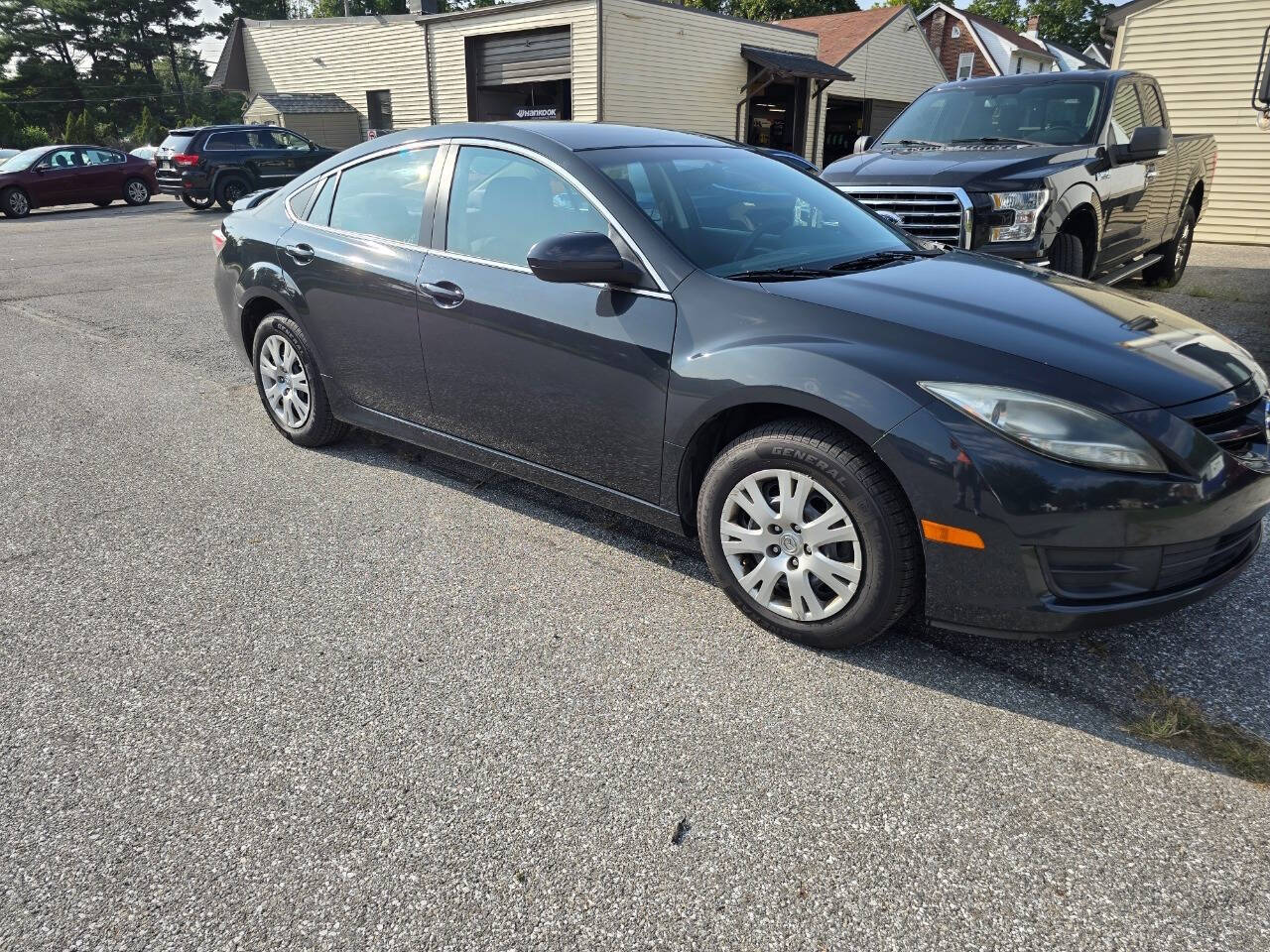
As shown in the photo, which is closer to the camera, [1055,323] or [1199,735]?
[1199,735]

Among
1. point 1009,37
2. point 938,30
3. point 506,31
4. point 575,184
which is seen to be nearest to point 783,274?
point 575,184

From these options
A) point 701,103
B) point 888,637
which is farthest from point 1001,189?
point 701,103

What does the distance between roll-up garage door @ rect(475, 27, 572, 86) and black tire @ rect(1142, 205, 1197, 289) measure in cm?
1725

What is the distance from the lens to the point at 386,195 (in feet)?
13.7

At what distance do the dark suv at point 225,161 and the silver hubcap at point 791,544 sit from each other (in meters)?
20.0

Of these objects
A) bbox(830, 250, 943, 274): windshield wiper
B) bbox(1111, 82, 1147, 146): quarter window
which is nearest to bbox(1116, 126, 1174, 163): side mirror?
bbox(1111, 82, 1147, 146): quarter window

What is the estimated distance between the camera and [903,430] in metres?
2.60

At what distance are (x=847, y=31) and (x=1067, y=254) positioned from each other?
3016 centimetres

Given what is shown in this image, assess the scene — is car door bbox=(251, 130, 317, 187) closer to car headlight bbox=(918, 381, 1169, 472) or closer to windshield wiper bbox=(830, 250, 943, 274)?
windshield wiper bbox=(830, 250, 943, 274)

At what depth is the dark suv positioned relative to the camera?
774 inches

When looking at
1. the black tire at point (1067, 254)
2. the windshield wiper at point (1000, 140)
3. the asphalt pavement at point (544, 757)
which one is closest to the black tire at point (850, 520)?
the asphalt pavement at point (544, 757)

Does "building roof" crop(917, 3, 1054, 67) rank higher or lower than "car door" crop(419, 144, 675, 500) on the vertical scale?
higher

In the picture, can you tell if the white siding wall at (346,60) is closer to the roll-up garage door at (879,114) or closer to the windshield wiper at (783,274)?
the roll-up garage door at (879,114)

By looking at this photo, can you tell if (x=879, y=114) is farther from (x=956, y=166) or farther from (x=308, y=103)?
(x=956, y=166)
